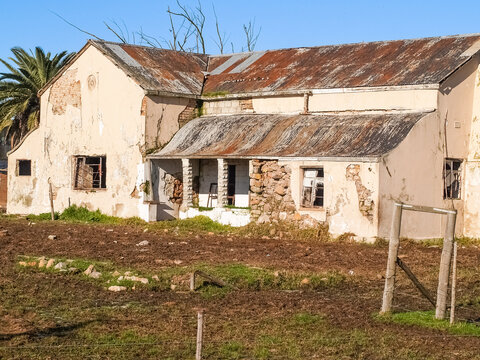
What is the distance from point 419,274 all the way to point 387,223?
A: 18.1 ft

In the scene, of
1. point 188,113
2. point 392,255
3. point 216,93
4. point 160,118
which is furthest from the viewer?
point 188,113

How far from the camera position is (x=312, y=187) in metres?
22.6

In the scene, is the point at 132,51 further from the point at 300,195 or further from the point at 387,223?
the point at 387,223

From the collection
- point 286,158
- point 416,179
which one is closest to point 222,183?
point 286,158

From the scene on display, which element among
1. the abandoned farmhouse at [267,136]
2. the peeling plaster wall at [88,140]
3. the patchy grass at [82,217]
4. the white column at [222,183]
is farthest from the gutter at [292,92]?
the patchy grass at [82,217]

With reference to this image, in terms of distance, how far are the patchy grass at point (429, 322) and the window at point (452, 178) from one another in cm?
1176

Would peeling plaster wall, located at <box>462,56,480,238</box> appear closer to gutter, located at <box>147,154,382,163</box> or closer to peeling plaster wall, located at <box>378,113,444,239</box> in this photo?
peeling plaster wall, located at <box>378,113,444,239</box>

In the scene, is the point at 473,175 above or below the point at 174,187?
above

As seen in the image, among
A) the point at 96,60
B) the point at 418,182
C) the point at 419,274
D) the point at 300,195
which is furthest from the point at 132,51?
the point at 419,274

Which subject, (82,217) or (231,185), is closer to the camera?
(231,185)

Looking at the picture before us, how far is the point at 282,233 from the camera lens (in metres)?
22.5

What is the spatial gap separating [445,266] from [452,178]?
12630 millimetres

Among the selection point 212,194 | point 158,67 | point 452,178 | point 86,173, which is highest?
point 158,67

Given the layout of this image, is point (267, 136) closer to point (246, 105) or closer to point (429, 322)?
point (246, 105)
